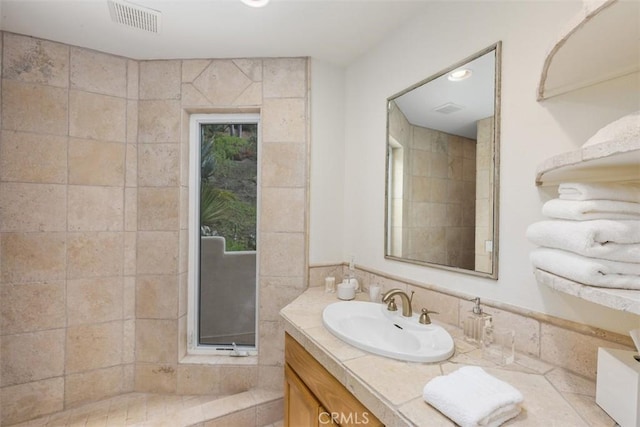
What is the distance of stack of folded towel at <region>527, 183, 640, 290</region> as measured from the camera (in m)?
0.60

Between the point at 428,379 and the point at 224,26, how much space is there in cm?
183

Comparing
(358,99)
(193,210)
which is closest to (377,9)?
(358,99)

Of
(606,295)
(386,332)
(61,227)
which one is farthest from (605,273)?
(61,227)

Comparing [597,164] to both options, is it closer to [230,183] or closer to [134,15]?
[230,183]

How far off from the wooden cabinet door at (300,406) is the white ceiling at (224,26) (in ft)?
5.68

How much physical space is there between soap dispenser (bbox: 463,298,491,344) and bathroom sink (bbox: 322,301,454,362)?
8 cm

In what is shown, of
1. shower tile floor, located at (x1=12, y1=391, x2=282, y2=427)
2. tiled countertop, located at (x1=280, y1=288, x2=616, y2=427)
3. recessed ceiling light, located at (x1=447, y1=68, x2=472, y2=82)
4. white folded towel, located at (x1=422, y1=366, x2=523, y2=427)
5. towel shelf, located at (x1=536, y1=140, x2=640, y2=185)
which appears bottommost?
shower tile floor, located at (x1=12, y1=391, x2=282, y2=427)

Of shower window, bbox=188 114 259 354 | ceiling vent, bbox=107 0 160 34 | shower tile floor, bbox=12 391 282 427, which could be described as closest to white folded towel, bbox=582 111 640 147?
shower window, bbox=188 114 259 354

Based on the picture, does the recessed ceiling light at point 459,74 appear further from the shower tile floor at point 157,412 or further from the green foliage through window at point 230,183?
the shower tile floor at point 157,412

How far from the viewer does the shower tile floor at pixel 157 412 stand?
159 cm

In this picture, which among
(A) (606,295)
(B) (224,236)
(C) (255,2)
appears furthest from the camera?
(B) (224,236)

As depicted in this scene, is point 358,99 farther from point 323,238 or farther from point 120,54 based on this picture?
point 120,54

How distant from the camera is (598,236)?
A: 2.02ft

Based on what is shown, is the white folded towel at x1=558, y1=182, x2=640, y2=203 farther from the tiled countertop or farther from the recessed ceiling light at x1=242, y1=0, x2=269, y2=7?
the recessed ceiling light at x1=242, y1=0, x2=269, y2=7
